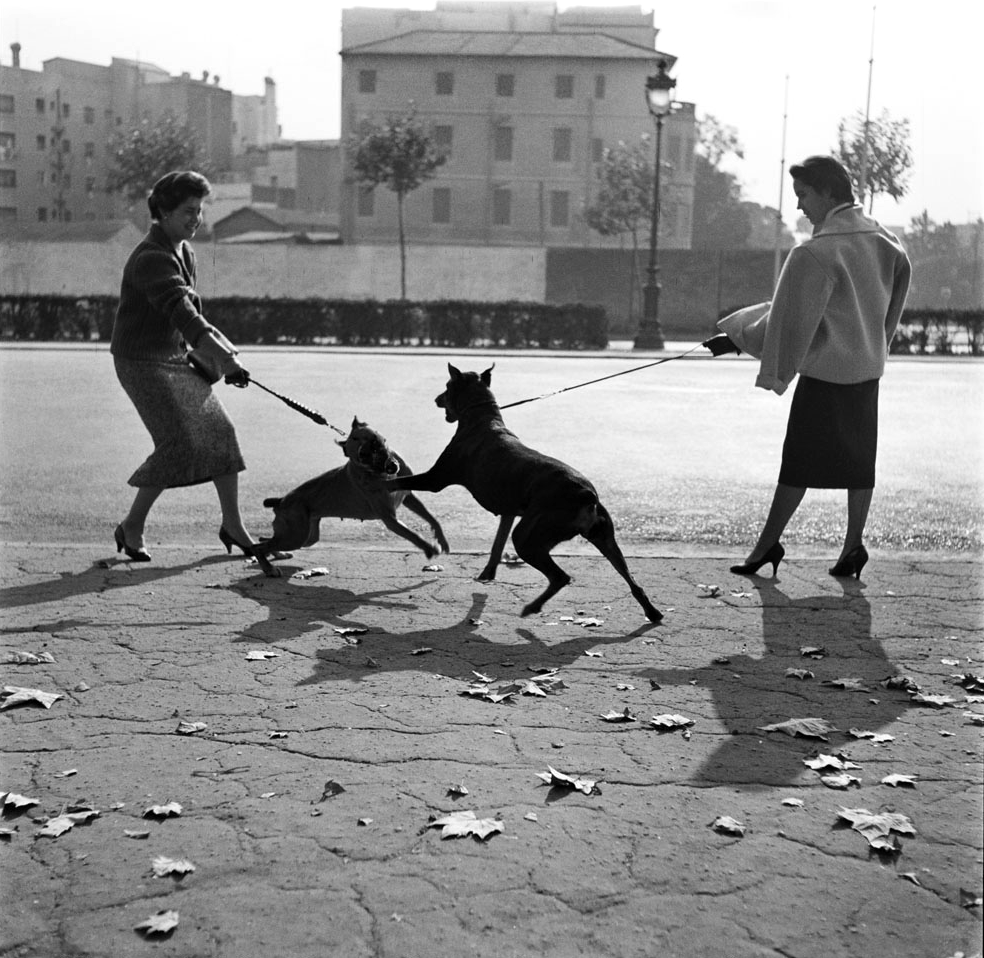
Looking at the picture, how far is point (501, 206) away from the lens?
65625mm

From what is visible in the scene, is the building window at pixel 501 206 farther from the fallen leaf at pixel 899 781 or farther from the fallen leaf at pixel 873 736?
the fallen leaf at pixel 899 781

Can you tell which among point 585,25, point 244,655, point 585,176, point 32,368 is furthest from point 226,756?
point 585,25

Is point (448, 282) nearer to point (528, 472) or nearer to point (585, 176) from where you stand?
point (585, 176)

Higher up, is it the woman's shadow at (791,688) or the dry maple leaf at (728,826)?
the dry maple leaf at (728,826)

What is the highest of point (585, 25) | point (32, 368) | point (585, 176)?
point (585, 25)

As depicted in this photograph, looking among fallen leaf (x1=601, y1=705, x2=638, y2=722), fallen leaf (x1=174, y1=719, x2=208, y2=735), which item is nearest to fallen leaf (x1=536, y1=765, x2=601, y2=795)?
fallen leaf (x1=601, y1=705, x2=638, y2=722)

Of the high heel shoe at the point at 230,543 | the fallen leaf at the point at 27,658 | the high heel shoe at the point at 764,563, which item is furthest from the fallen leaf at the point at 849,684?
the high heel shoe at the point at 230,543

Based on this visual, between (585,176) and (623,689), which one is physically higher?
(585,176)

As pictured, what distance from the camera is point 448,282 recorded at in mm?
53031

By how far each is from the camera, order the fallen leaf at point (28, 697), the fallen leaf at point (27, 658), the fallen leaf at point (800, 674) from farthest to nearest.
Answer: the fallen leaf at point (27, 658) < the fallen leaf at point (800, 674) < the fallen leaf at point (28, 697)

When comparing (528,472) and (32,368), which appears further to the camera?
(32,368)

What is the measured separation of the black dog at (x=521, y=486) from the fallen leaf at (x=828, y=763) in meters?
1.63

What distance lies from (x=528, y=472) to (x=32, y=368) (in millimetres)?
17982

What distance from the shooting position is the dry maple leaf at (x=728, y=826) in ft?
11.4
